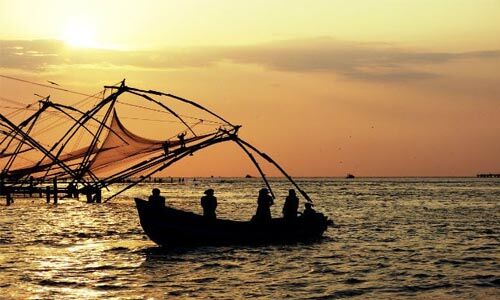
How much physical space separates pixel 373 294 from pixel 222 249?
7.75 meters

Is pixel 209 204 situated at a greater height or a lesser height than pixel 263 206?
greater

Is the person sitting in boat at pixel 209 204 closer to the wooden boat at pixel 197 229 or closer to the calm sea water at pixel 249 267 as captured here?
the wooden boat at pixel 197 229

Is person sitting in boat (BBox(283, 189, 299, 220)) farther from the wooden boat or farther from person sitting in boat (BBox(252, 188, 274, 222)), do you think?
person sitting in boat (BBox(252, 188, 274, 222))

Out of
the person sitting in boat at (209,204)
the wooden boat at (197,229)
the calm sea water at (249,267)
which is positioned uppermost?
the person sitting in boat at (209,204)

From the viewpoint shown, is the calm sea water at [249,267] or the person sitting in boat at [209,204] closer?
the calm sea water at [249,267]

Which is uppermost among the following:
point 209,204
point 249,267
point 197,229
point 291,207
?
point 209,204

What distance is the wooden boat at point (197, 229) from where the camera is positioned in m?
23.5

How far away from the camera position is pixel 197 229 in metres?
23.9

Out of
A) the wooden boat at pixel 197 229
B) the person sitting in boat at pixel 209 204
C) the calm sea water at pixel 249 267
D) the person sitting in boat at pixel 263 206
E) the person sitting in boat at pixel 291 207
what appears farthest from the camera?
the person sitting in boat at pixel 291 207

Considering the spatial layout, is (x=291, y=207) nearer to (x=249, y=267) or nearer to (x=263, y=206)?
(x=263, y=206)

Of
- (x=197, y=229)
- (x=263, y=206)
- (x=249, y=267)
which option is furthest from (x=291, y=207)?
(x=249, y=267)

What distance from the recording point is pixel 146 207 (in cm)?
2334

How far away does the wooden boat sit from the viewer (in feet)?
77.0

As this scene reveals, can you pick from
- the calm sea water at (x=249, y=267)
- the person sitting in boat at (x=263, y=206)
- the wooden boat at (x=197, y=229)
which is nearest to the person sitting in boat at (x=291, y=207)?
the wooden boat at (x=197, y=229)
